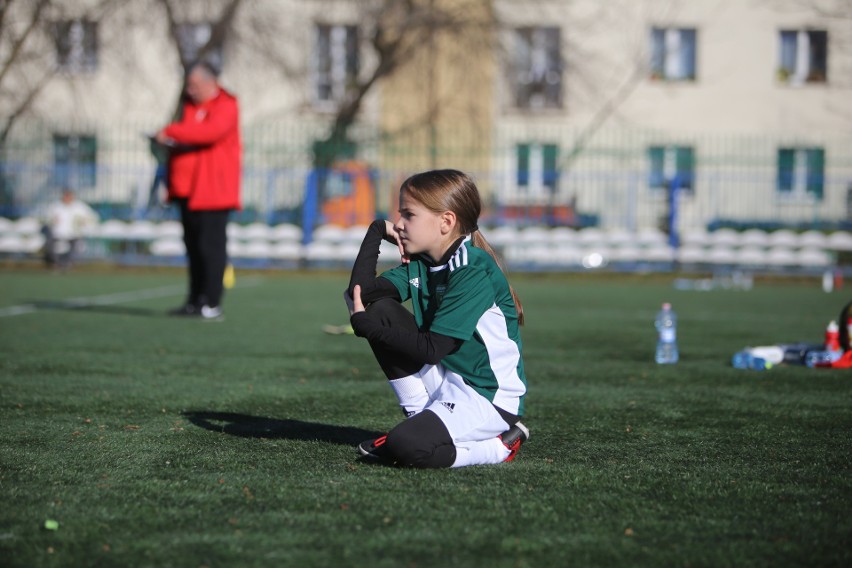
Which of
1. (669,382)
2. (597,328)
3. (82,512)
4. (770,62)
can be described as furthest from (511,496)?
(770,62)

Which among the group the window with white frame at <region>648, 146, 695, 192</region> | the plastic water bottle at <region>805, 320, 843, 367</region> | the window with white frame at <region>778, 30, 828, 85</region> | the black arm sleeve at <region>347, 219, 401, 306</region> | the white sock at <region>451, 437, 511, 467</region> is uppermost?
the window with white frame at <region>778, 30, 828, 85</region>

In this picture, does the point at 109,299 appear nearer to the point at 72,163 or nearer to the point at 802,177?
the point at 72,163

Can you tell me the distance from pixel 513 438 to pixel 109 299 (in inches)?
395

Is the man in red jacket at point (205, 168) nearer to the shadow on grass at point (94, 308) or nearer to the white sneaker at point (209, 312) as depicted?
the white sneaker at point (209, 312)

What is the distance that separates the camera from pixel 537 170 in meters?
26.7

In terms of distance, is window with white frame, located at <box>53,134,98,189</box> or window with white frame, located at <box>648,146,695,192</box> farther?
window with white frame, located at <box>648,146,695,192</box>

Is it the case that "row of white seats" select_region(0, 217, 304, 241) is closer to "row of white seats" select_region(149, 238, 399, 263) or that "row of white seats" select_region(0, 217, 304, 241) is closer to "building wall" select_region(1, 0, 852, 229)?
"row of white seats" select_region(149, 238, 399, 263)

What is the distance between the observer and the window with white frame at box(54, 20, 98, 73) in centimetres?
2055

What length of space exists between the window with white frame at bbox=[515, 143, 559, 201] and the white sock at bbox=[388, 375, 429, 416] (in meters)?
14.8

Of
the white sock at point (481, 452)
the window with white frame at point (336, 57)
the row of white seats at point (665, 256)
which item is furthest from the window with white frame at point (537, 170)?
the white sock at point (481, 452)

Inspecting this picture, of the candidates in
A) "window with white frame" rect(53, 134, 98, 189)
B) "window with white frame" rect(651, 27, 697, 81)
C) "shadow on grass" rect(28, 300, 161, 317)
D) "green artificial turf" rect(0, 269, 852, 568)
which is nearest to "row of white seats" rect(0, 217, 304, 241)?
"window with white frame" rect(53, 134, 98, 189)

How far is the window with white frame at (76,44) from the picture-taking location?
20.5 meters

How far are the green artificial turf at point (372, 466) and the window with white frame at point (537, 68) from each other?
1882cm

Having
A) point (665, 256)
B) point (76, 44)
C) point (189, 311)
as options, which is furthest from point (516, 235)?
point (189, 311)
